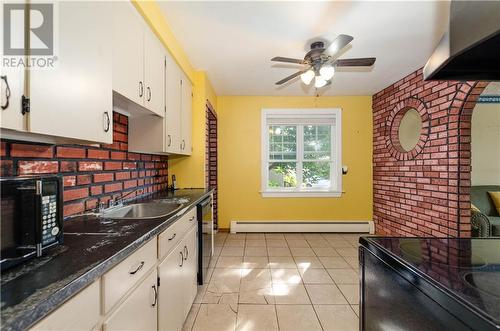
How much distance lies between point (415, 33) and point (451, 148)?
1365 millimetres

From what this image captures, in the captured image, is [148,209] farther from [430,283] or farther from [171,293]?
[430,283]

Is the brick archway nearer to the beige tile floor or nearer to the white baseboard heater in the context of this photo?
the beige tile floor

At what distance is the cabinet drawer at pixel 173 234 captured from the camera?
1345 millimetres

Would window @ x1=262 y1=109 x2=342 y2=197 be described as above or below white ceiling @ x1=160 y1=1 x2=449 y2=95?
below

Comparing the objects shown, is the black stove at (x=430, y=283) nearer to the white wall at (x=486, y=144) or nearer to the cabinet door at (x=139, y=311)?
the cabinet door at (x=139, y=311)

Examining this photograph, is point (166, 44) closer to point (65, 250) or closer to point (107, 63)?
point (107, 63)

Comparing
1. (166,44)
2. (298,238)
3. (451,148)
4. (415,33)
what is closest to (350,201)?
(298,238)

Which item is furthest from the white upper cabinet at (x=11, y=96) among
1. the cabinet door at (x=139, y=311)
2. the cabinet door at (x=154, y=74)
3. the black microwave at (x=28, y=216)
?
the cabinet door at (x=154, y=74)

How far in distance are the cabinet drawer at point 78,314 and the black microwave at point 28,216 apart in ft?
0.75

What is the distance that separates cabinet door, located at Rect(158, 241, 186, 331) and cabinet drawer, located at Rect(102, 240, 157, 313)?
7.1 inches

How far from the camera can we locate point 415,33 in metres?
2.38

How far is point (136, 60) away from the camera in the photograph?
65.1 inches

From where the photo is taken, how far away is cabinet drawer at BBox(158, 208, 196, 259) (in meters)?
1.34

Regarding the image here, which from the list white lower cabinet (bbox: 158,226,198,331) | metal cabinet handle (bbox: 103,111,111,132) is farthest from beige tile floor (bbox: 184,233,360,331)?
metal cabinet handle (bbox: 103,111,111,132)
